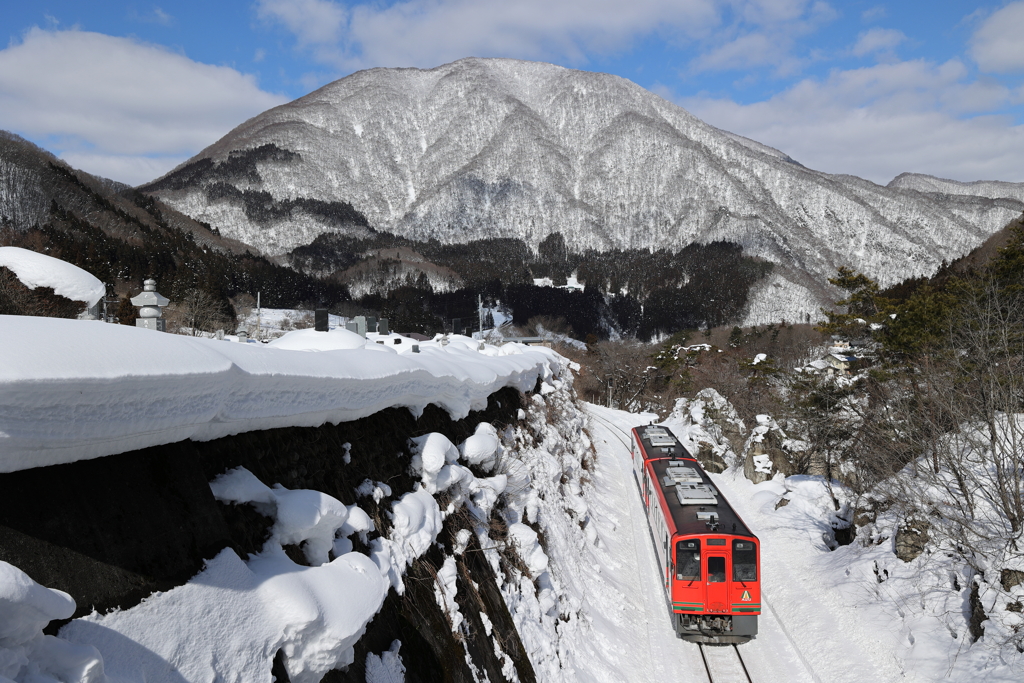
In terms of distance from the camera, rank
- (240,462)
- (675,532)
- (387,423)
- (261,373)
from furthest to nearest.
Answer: (675,532)
(387,423)
(240,462)
(261,373)

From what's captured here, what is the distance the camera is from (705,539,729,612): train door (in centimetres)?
1309

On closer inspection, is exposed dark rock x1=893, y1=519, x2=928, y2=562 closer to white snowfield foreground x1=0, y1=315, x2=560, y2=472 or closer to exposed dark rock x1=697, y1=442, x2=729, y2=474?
exposed dark rock x1=697, y1=442, x2=729, y2=474

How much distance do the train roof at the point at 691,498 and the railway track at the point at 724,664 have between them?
2829 millimetres

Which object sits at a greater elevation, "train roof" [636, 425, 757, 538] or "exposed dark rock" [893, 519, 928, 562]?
"train roof" [636, 425, 757, 538]

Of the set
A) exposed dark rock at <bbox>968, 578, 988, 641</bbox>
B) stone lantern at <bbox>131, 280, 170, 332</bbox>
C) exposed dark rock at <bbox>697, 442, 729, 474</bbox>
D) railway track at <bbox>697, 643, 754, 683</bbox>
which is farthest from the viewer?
exposed dark rock at <bbox>697, 442, 729, 474</bbox>

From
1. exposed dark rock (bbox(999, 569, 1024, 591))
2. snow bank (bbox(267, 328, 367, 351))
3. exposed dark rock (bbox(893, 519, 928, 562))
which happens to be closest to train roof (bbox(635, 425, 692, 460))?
exposed dark rock (bbox(893, 519, 928, 562))

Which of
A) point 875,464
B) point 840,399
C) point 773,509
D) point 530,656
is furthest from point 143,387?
point 840,399

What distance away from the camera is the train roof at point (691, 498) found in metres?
13.4

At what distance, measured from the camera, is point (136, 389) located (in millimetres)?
3352

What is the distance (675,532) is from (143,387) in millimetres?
12455

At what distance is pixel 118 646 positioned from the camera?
3023 millimetres

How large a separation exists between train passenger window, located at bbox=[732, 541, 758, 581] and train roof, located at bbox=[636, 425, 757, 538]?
25 centimetres

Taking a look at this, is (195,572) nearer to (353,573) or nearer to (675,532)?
(353,573)

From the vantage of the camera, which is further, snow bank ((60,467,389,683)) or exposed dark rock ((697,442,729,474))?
exposed dark rock ((697,442,729,474))
